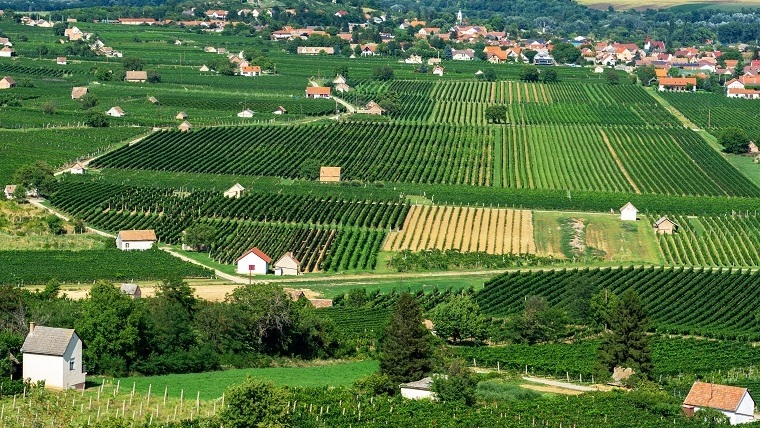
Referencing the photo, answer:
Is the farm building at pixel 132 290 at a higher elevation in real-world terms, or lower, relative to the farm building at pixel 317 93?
higher

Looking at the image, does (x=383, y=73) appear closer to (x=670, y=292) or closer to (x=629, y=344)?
(x=670, y=292)

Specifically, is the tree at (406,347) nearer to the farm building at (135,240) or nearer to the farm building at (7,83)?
the farm building at (135,240)

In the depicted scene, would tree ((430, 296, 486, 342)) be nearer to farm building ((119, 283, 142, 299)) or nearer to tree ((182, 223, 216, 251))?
farm building ((119, 283, 142, 299))

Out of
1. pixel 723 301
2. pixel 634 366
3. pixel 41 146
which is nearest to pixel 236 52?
pixel 41 146

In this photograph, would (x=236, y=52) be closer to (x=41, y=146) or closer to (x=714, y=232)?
(x=41, y=146)

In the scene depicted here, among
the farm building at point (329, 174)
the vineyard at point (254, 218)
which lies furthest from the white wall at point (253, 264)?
the farm building at point (329, 174)
